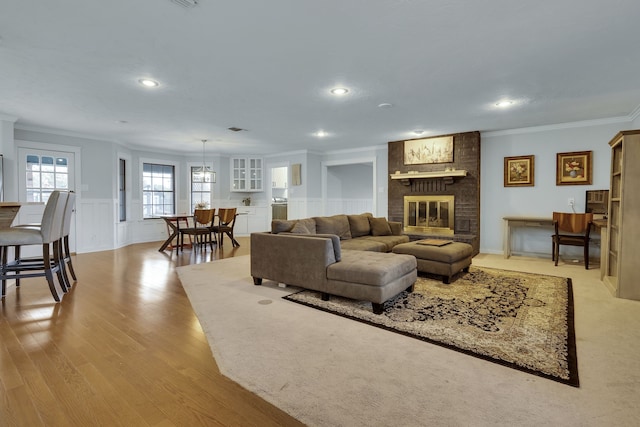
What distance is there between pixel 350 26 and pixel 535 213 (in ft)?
17.3

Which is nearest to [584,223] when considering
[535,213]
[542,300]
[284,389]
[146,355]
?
[535,213]

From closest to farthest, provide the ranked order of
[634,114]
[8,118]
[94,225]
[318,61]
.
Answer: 1. [318,61]
2. [634,114]
3. [8,118]
4. [94,225]

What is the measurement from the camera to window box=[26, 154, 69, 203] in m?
5.84

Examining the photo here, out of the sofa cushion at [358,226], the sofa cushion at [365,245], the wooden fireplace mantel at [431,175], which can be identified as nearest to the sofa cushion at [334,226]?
the sofa cushion at [358,226]

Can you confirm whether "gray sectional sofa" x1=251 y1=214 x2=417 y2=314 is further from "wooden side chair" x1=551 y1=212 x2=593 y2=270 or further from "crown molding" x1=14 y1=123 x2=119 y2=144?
"crown molding" x1=14 y1=123 x2=119 y2=144

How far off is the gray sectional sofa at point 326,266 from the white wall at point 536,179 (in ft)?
11.3

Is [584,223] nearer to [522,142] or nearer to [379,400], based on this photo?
[522,142]

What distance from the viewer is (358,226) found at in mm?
5562

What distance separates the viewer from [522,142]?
5.99 metres

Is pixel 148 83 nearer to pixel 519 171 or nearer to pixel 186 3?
pixel 186 3

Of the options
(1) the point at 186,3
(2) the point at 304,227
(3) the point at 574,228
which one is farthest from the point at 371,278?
(3) the point at 574,228

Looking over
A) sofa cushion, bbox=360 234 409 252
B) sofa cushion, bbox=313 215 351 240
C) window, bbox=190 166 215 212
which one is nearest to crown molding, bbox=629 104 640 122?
sofa cushion, bbox=360 234 409 252

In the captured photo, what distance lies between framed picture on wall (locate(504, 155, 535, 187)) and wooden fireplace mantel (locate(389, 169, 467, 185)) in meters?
0.79

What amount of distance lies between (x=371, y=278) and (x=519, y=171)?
4.68 m
